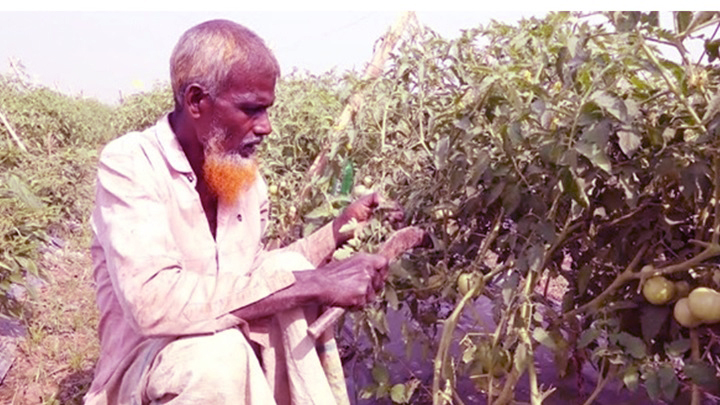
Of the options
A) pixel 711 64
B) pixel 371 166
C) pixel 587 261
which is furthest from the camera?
pixel 371 166

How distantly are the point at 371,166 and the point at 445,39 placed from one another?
0.44 metres

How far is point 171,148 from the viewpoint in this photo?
179 cm

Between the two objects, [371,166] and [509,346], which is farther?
[371,166]

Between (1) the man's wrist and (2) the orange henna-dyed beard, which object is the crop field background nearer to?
(1) the man's wrist

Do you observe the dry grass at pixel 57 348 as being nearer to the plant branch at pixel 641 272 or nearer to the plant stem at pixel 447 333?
the plant stem at pixel 447 333

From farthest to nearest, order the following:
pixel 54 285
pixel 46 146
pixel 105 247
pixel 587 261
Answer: pixel 46 146, pixel 54 285, pixel 587 261, pixel 105 247

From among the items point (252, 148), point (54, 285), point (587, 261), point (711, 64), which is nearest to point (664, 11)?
point (711, 64)

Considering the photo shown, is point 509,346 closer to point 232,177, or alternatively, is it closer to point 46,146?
point 232,177

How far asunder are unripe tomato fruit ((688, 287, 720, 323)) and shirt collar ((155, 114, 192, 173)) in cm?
112

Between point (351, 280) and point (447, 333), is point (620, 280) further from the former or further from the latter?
point (351, 280)

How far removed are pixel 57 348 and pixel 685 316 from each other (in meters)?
2.50

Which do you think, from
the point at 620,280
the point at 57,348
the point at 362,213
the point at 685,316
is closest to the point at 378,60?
the point at 362,213

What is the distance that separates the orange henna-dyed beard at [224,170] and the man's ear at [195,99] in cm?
6

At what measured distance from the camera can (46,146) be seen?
735cm
